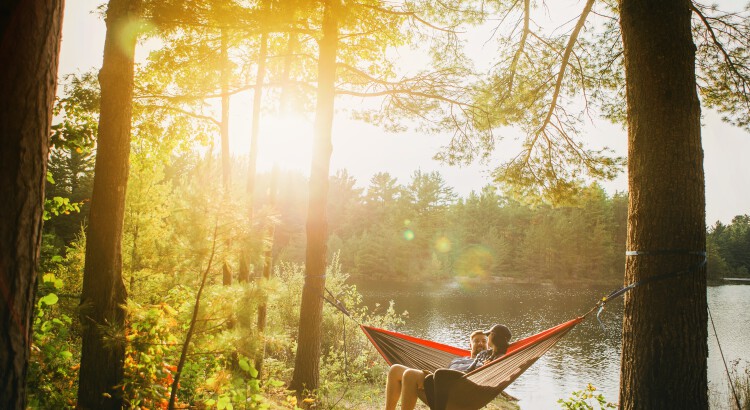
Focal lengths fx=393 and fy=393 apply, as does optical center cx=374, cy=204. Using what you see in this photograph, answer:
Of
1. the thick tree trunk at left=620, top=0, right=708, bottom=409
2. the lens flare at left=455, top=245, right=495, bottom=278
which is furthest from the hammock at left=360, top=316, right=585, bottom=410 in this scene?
the lens flare at left=455, top=245, right=495, bottom=278

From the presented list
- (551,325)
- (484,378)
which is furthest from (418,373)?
(551,325)

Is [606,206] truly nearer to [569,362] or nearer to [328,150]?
[569,362]

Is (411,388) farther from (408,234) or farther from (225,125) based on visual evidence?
(408,234)

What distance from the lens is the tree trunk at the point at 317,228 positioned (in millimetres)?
3229

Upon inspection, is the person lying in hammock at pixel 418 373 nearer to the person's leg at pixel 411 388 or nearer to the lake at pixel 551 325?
the person's leg at pixel 411 388

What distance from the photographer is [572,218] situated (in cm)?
2969

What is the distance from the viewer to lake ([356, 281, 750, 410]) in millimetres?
7117

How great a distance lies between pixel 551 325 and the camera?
40.7 ft

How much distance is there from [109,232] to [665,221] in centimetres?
264

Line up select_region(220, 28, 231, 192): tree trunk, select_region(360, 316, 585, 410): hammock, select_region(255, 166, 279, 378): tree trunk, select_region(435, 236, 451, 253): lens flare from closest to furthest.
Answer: select_region(255, 166, 279, 378): tree trunk → select_region(360, 316, 585, 410): hammock → select_region(220, 28, 231, 192): tree trunk → select_region(435, 236, 451, 253): lens flare

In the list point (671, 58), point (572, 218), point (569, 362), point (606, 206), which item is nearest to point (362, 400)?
point (671, 58)

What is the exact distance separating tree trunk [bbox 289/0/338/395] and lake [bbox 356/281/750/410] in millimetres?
4367

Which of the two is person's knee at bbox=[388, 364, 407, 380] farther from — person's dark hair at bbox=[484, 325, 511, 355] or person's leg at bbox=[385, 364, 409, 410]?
person's dark hair at bbox=[484, 325, 511, 355]

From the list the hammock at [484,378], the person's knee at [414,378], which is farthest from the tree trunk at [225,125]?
the hammock at [484,378]
